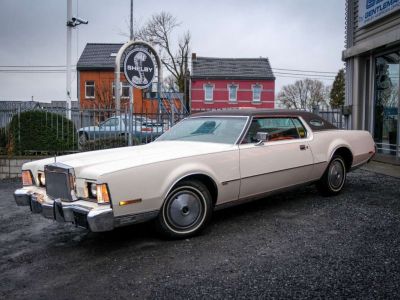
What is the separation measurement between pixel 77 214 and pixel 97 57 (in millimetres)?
36162

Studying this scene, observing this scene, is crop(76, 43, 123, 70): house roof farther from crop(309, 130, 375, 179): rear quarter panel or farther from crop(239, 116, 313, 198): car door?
crop(239, 116, 313, 198): car door

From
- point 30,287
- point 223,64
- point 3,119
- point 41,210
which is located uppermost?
point 223,64

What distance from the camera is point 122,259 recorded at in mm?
3963

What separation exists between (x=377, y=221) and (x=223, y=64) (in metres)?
39.8

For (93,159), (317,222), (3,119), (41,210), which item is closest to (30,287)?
(41,210)

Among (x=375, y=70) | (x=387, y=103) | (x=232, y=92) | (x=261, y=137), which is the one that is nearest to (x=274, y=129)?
(x=261, y=137)

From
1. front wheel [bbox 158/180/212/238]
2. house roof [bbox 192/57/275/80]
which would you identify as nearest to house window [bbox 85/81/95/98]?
house roof [bbox 192/57/275/80]

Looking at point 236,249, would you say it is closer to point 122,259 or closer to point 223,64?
point 122,259

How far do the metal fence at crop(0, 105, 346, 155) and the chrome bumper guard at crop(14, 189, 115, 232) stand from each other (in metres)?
5.61

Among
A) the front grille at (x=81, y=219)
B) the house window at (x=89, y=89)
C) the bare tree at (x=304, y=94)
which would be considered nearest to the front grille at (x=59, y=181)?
the front grille at (x=81, y=219)

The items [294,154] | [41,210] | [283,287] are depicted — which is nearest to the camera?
[283,287]

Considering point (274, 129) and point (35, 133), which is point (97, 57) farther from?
point (274, 129)

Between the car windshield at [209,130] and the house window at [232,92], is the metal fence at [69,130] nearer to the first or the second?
the car windshield at [209,130]

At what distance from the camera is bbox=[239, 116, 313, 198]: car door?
4988mm
